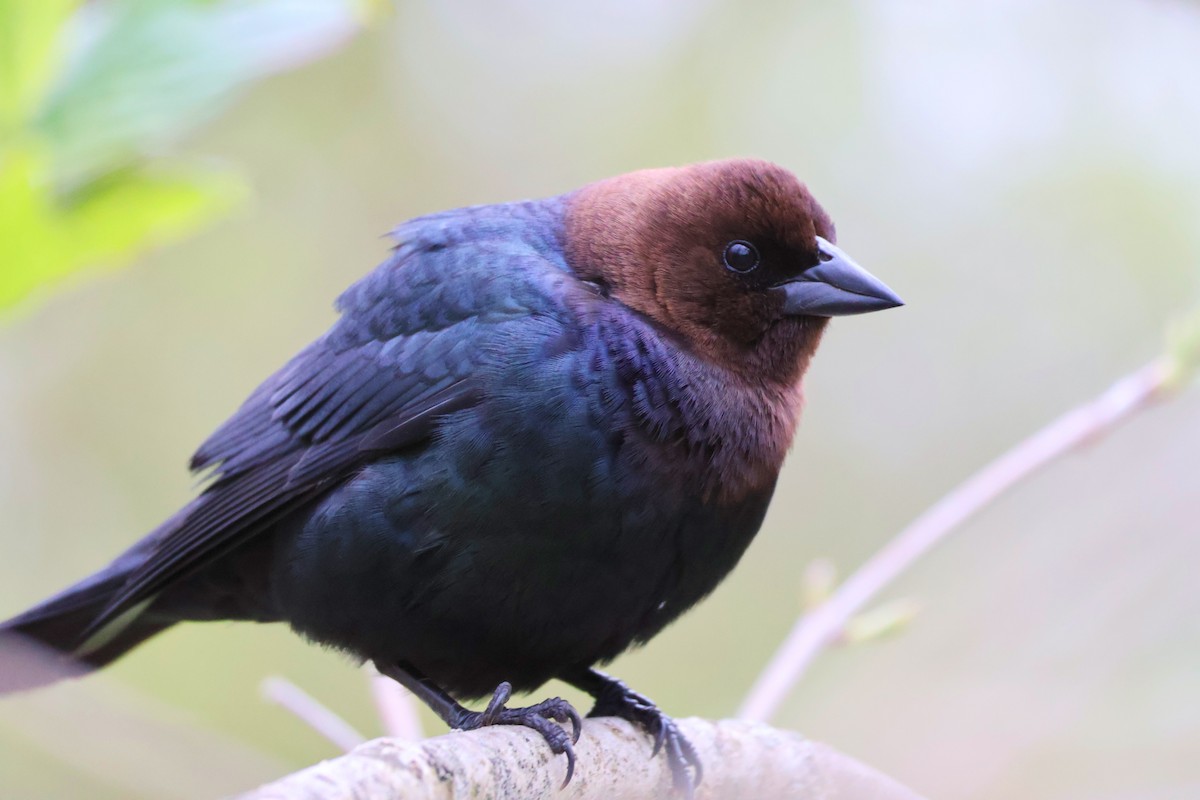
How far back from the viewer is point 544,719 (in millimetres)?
2605

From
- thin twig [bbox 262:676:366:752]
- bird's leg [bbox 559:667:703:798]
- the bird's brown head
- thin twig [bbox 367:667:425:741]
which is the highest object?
the bird's brown head

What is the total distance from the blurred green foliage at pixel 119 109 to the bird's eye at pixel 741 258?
1317 mm

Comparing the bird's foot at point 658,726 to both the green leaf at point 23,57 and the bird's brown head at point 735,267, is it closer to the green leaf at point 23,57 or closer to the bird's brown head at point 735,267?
the bird's brown head at point 735,267

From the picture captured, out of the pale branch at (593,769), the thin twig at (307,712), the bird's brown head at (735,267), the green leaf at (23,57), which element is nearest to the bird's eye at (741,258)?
the bird's brown head at (735,267)

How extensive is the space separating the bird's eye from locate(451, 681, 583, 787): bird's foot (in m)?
1.17

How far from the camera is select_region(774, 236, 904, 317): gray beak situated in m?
3.05

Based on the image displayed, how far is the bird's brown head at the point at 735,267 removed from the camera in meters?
3.06

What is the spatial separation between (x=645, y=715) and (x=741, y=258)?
1.18 m

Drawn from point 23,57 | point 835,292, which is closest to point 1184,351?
point 835,292

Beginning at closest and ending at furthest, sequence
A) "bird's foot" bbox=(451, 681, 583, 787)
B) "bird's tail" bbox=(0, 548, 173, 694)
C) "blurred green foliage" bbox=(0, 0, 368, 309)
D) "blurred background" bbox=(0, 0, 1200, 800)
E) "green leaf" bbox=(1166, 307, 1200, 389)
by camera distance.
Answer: "blurred green foliage" bbox=(0, 0, 368, 309) → "bird's foot" bbox=(451, 681, 583, 787) → "green leaf" bbox=(1166, 307, 1200, 389) → "bird's tail" bbox=(0, 548, 173, 694) → "blurred background" bbox=(0, 0, 1200, 800)

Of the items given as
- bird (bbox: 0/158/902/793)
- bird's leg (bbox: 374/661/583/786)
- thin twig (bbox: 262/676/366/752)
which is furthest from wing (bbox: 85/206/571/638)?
bird's leg (bbox: 374/661/583/786)

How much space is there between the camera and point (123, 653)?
11.5ft

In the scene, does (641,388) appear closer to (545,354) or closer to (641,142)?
(545,354)

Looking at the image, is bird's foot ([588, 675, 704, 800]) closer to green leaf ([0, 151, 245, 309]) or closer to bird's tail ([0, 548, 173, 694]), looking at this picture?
bird's tail ([0, 548, 173, 694])
